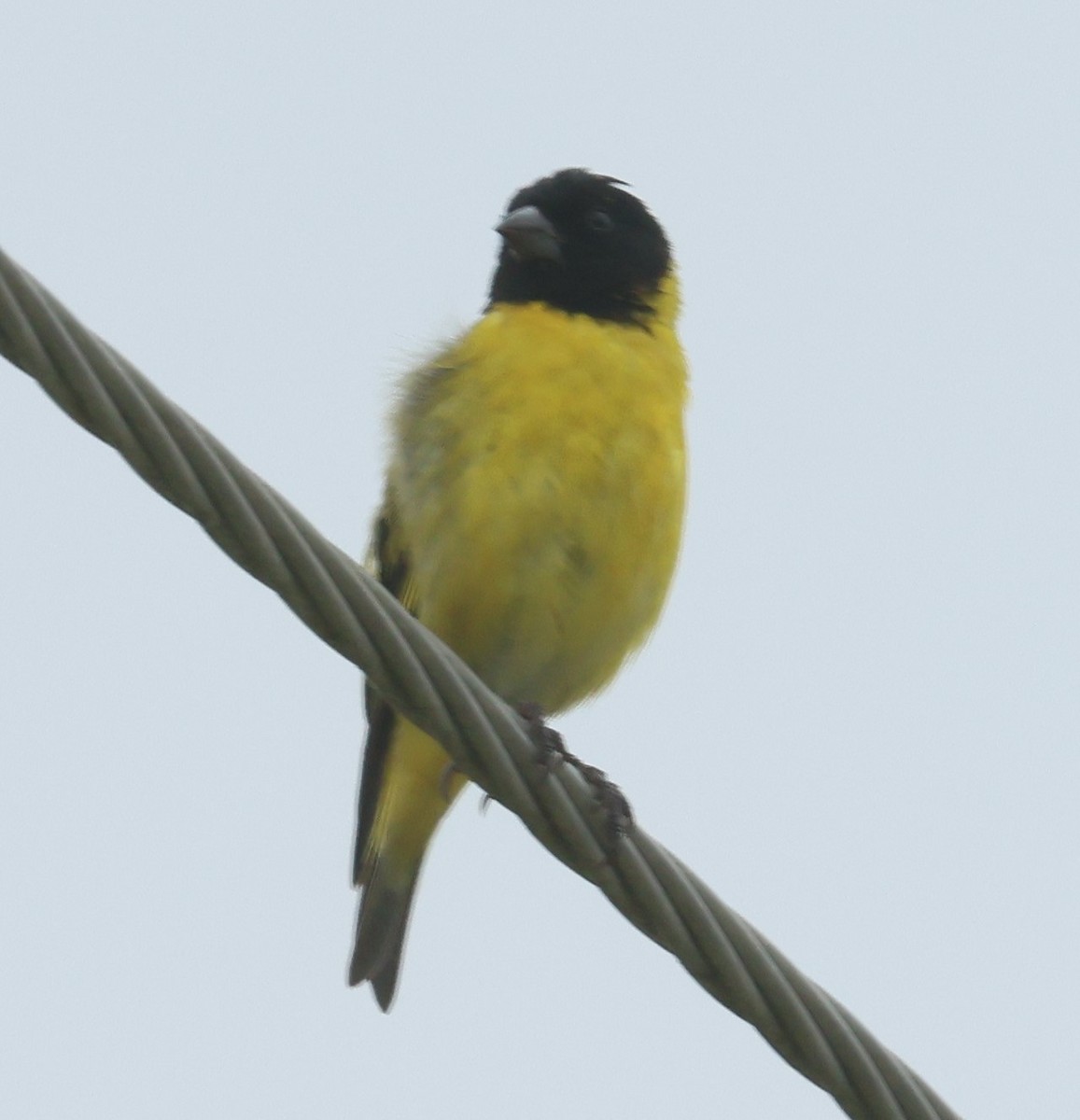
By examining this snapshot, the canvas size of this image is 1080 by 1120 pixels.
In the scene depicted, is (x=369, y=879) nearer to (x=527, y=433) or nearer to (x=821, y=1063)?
(x=527, y=433)

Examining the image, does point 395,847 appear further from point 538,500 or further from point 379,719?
point 538,500

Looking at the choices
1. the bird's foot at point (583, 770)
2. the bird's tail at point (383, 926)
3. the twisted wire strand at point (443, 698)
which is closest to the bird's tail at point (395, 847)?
the bird's tail at point (383, 926)

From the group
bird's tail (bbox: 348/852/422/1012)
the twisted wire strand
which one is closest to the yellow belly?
bird's tail (bbox: 348/852/422/1012)

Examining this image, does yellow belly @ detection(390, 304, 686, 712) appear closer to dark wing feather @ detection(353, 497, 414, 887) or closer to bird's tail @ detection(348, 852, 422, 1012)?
dark wing feather @ detection(353, 497, 414, 887)

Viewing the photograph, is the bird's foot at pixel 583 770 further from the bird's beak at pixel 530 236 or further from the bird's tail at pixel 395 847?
the bird's beak at pixel 530 236

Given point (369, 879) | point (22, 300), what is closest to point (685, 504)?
point (369, 879)

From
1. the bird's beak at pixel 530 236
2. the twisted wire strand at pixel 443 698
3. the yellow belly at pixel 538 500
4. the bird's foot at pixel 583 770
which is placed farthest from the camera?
the bird's beak at pixel 530 236

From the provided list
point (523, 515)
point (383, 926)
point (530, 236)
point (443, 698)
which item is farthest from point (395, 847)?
point (443, 698)
